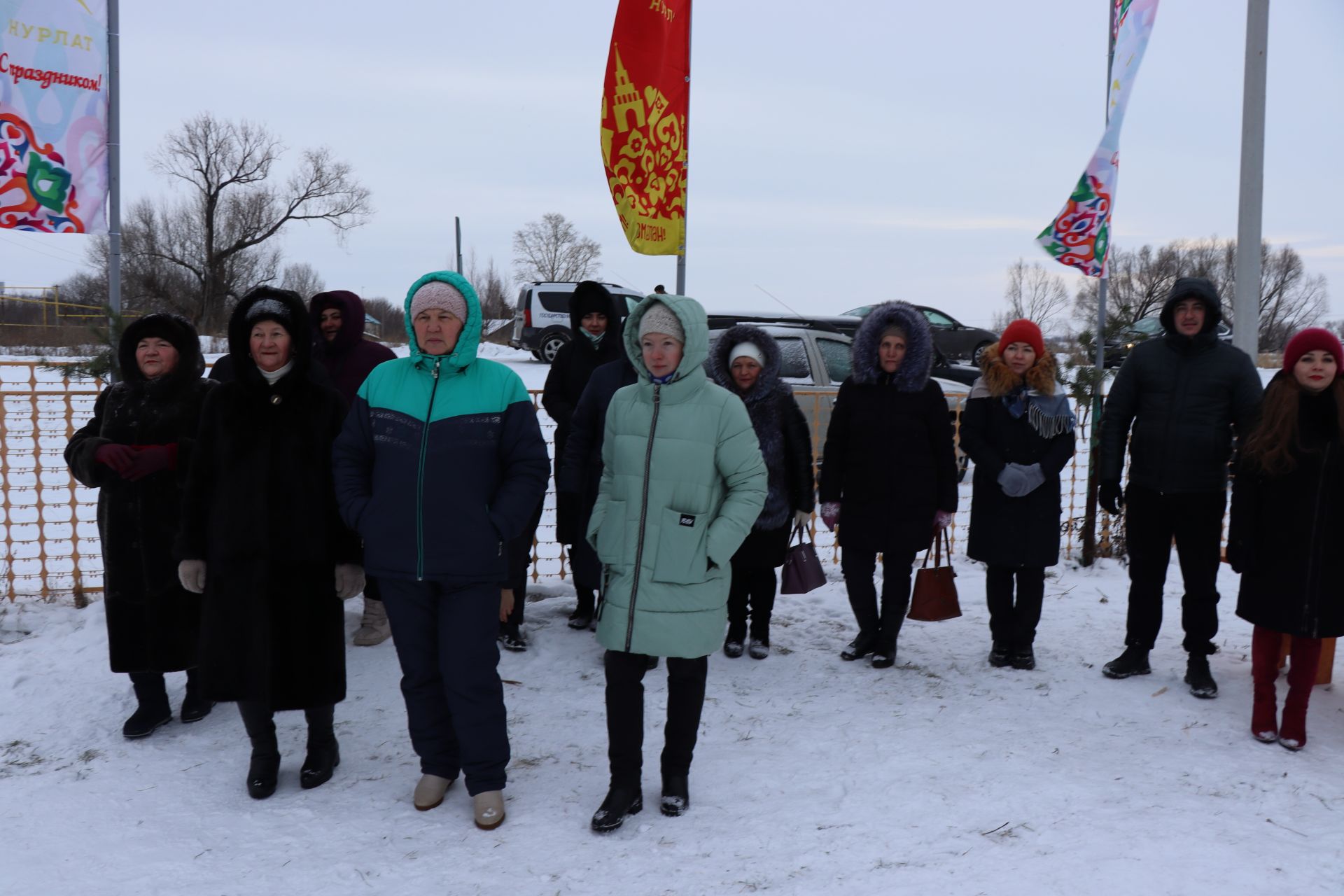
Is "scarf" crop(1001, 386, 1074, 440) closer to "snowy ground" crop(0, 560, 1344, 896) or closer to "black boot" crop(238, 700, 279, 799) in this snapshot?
"snowy ground" crop(0, 560, 1344, 896)

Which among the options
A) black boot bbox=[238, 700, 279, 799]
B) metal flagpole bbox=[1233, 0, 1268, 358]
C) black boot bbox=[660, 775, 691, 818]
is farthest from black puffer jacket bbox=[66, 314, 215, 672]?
metal flagpole bbox=[1233, 0, 1268, 358]

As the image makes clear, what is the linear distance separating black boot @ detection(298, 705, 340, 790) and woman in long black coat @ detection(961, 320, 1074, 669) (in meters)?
2.92

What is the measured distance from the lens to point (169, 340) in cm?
364

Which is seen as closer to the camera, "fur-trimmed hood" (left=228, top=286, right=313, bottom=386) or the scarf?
"fur-trimmed hood" (left=228, top=286, right=313, bottom=386)

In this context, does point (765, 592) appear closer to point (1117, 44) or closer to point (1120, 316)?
point (1120, 316)

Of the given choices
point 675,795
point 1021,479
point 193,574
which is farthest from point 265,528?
point 1021,479

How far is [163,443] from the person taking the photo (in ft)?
11.8

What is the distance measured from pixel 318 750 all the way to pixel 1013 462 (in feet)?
10.6

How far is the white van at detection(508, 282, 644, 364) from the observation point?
18.2m

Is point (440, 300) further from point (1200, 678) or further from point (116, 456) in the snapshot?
point (1200, 678)

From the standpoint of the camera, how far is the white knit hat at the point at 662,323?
2.97 m

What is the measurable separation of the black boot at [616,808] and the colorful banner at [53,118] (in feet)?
12.3

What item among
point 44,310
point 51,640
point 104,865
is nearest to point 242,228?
point 44,310

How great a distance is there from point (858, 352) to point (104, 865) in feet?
11.5
